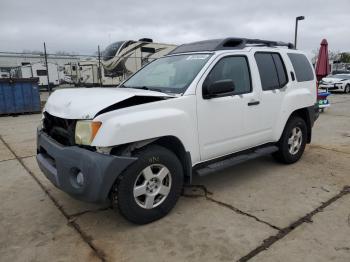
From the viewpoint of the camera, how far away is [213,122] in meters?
3.73

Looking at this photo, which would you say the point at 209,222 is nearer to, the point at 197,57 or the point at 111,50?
the point at 197,57

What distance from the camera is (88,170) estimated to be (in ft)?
9.41

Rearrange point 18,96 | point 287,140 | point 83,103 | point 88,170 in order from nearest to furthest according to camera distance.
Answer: point 88,170
point 83,103
point 287,140
point 18,96

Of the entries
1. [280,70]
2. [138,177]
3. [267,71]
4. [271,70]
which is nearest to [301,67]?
[280,70]

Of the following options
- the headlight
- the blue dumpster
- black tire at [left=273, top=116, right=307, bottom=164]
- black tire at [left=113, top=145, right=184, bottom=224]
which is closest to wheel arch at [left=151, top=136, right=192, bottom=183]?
black tire at [left=113, top=145, right=184, bottom=224]

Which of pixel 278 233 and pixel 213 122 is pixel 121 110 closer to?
pixel 213 122

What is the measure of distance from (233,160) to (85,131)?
77.6 inches

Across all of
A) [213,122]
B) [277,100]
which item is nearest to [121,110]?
[213,122]

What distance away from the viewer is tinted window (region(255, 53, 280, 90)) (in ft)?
14.6

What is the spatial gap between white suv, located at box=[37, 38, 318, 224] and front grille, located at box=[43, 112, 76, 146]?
0.5 inches

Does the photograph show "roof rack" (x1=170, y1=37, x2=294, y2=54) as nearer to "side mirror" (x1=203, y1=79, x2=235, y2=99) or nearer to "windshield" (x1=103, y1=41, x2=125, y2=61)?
"side mirror" (x1=203, y1=79, x2=235, y2=99)

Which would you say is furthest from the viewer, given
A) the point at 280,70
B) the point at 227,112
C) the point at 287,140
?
the point at 287,140

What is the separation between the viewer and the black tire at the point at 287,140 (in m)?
4.94

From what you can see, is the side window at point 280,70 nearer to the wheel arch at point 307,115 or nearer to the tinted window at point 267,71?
the tinted window at point 267,71
